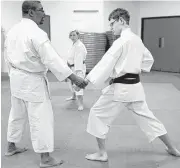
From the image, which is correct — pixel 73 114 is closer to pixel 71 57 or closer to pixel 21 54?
pixel 71 57

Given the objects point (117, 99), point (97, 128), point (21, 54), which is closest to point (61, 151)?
point (97, 128)

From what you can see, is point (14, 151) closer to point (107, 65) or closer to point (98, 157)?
point (98, 157)

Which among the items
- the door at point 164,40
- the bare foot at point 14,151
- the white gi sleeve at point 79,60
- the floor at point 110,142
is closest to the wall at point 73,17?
the door at point 164,40

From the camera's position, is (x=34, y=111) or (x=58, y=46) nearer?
(x=34, y=111)

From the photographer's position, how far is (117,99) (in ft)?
8.79

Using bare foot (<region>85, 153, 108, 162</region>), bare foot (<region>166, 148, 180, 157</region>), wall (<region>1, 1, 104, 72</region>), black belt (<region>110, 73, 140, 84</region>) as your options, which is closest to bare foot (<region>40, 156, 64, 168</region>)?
bare foot (<region>85, 153, 108, 162</region>)

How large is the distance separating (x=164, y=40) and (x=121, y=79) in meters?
8.39

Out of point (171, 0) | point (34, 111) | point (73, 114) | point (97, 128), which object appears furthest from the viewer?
point (171, 0)

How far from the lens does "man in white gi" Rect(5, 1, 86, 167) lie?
7.91ft

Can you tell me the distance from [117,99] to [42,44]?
0.90m

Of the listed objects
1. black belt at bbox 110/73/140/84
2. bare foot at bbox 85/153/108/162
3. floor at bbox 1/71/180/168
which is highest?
black belt at bbox 110/73/140/84

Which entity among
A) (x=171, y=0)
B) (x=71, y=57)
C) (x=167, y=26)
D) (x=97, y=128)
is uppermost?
(x=171, y=0)

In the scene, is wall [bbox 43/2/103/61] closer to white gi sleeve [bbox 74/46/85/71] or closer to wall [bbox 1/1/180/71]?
wall [bbox 1/1/180/71]

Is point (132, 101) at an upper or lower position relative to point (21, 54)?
lower
